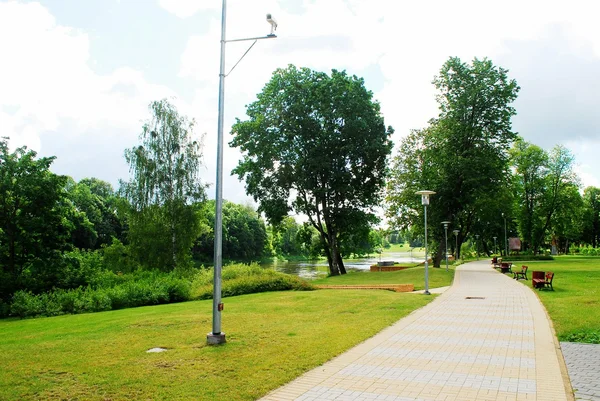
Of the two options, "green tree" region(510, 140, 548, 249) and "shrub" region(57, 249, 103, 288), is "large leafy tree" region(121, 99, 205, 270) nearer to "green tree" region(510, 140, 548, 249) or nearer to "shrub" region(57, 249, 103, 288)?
"shrub" region(57, 249, 103, 288)

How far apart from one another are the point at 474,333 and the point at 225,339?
586 cm

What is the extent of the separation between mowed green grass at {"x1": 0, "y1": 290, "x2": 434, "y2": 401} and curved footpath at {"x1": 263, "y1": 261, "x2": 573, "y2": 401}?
0.52m

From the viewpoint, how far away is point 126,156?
35.6 meters

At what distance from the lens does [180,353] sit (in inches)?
344

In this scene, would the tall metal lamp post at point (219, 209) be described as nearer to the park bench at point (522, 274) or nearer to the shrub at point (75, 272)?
the shrub at point (75, 272)

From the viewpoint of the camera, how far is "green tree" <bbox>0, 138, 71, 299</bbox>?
23.9 m

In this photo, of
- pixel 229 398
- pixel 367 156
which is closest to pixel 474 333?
pixel 229 398

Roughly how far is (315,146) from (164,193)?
1227cm

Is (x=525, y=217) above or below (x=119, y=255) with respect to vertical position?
above

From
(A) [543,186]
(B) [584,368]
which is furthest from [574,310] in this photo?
(A) [543,186]


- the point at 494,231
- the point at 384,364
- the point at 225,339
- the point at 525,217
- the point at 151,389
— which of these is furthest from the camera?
the point at 494,231

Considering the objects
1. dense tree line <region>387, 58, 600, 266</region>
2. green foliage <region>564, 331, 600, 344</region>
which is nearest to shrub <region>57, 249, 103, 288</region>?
green foliage <region>564, 331, 600, 344</region>

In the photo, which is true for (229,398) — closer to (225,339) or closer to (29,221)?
(225,339)

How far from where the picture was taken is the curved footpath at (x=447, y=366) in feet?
21.0
